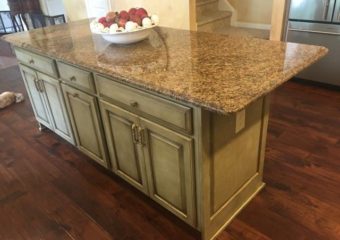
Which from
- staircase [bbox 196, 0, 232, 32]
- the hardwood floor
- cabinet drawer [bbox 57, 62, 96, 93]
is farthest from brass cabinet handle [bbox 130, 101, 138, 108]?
staircase [bbox 196, 0, 232, 32]

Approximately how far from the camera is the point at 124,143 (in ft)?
5.78

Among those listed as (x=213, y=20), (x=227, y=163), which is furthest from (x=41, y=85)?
(x=213, y=20)

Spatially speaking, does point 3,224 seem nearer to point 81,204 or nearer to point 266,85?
point 81,204

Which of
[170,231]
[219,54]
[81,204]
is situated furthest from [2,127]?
[219,54]

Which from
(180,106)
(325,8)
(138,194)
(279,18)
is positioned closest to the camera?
(180,106)

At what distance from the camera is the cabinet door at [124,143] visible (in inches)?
64.3

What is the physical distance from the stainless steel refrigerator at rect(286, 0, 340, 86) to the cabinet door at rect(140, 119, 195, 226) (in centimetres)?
252

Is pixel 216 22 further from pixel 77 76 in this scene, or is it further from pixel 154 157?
pixel 154 157

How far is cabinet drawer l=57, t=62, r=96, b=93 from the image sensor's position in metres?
1.75

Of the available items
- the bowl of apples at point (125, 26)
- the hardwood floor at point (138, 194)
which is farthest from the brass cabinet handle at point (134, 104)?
the hardwood floor at point (138, 194)

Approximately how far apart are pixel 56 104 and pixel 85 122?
417 mm

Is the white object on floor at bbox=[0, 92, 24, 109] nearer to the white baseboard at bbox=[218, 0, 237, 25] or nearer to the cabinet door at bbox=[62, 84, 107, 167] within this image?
the cabinet door at bbox=[62, 84, 107, 167]

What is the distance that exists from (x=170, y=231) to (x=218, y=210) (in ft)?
1.09

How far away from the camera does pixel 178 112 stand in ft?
4.18
